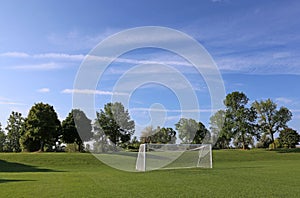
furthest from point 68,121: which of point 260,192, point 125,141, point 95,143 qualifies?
point 260,192

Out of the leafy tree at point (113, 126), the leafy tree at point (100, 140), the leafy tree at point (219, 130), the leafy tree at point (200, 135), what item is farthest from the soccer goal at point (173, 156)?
the leafy tree at point (200, 135)

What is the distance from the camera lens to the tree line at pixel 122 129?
49.0 meters

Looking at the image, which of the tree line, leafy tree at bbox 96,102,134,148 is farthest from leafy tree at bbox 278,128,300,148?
leafy tree at bbox 96,102,134,148

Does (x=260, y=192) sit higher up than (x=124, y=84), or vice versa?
(x=124, y=84)

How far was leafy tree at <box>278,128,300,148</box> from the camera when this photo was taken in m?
62.7

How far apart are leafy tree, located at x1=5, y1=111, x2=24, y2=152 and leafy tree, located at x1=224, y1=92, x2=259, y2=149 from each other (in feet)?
144

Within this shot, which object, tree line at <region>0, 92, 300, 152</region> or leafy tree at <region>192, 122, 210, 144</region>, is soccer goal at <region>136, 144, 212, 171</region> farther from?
leafy tree at <region>192, 122, 210, 144</region>

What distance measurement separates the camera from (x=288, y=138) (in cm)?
6291

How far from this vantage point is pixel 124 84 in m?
25.1

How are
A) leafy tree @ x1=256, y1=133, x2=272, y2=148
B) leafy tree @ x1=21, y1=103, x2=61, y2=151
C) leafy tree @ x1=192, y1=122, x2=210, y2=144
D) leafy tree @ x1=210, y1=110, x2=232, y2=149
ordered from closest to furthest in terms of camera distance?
leafy tree @ x1=21, y1=103, x2=61, y2=151, leafy tree @ x1=210, y1=110, x2=232, y2=149, leafy tree @ x1=256, y1=133, x2=272, y2=148, leafy tree @ x1=192, y1=122, x2=210, y2=144

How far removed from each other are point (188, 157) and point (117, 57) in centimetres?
1634

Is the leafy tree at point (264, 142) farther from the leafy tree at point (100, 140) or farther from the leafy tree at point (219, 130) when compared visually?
the leafy tree at point (100, 140)

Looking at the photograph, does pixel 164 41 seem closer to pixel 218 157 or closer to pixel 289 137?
pixel 218 157

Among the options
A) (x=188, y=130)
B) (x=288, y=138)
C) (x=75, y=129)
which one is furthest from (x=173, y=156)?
(x=288, y=138)
